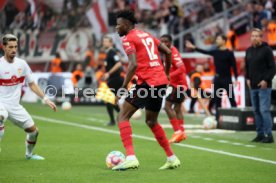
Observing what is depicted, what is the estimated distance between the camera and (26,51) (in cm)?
3628


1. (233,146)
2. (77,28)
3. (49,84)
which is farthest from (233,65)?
(77,28)

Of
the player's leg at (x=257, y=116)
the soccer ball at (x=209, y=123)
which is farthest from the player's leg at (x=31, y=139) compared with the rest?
the soccer ball at (x=209, y=123)

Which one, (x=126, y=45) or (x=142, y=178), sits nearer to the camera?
(x=142, y=178)

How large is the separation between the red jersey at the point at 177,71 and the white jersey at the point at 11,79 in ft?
16.5

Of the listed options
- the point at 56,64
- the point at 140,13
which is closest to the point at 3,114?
the point at 56,64

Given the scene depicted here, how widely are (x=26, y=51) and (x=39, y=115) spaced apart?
500 inches

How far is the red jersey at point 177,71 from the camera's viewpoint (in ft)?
54.5

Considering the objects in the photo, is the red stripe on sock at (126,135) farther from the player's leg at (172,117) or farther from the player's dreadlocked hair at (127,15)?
the player's leg at (172,117)

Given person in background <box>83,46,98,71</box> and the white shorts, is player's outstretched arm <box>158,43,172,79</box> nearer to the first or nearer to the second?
the white shorts

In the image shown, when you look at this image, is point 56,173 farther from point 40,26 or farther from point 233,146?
point 40,26

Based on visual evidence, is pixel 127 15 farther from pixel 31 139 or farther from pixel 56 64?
pixel 56 64

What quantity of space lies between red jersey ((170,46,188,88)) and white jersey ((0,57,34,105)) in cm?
503

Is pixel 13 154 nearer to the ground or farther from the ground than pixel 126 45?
nearer to the ground

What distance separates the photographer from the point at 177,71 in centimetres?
1669
